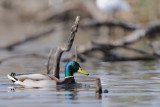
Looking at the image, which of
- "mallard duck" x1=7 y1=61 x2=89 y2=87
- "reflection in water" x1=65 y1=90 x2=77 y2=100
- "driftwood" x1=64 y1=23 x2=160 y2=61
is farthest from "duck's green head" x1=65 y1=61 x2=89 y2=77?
"driftwood" x1=64 y1=23 x2=160 y2=61

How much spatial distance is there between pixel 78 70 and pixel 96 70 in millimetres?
3840

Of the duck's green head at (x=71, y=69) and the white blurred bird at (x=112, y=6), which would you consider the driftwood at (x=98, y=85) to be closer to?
the duck's green head at (x=71, y=69)

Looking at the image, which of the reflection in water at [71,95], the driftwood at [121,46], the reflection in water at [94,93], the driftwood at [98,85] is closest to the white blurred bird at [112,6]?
the driftwood at [121,46]

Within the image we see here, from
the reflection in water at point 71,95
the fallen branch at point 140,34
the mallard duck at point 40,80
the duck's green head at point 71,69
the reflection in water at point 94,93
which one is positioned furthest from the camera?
the fallen branch at point 140,34

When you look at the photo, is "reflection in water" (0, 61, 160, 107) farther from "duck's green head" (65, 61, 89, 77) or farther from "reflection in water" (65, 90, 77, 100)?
"duck's green head" (65, 61, 89, 77)

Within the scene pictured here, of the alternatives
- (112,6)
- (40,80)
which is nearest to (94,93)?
(40,80)

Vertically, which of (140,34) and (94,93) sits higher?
(140,34)

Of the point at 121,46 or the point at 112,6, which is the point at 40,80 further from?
the point at 112,6

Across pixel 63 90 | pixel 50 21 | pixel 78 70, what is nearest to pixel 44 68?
pixel 78 70

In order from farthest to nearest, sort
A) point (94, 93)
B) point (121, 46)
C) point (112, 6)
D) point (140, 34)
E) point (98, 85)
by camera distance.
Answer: point (112, 6)
point (140, 34)
point (121, 46)
point (94, 93)
point (98, 85)

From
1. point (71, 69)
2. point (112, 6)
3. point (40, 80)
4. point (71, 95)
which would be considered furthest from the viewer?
point (112, 6)

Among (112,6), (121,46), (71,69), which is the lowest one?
(71,69)

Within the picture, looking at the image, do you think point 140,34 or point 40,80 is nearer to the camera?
point 40,80

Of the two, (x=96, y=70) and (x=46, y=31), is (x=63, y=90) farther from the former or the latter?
(x=46, y=31)
